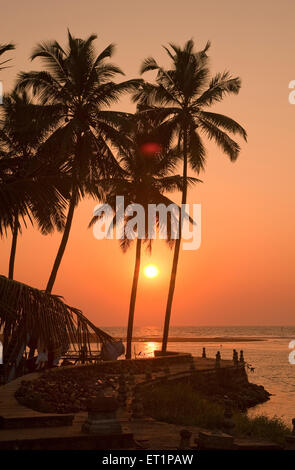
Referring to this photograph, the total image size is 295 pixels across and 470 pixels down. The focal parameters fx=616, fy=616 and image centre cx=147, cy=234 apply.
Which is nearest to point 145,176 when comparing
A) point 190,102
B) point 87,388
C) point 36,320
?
point 190,102

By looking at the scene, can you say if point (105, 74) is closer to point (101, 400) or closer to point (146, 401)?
point (146, 401)

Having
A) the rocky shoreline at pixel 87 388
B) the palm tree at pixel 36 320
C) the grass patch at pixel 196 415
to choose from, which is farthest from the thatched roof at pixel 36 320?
the grass patch at pixel 196 415

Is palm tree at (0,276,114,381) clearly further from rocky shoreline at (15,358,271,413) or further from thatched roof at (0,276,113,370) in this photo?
rocky shoreline at (15,358,271,413)

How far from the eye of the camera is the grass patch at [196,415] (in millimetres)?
18830

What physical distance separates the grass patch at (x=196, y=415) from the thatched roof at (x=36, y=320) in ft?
28.9

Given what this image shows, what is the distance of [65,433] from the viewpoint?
1212 cm

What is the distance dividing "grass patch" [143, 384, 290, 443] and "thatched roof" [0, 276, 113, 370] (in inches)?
346

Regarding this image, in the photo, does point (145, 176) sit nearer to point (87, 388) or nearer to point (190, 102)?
point (190, 102)

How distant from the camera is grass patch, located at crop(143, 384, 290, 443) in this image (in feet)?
61.8

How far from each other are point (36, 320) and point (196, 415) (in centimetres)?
1336

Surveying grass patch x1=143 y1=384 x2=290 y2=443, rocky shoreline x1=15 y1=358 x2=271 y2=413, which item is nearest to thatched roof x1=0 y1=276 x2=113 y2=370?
rocky shoreline x1=15 y1=358 x2=271 y2=413
